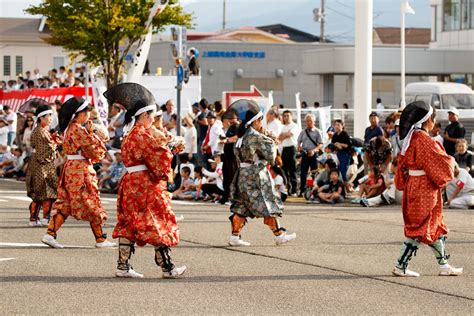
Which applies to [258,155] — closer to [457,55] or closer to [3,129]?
[3,129]

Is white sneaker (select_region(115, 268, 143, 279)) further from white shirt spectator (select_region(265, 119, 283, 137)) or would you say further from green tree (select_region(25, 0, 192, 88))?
green tree (select_region(25, 0, 192, 88))

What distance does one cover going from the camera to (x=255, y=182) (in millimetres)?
14141

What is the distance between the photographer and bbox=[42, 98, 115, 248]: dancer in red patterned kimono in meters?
14.1

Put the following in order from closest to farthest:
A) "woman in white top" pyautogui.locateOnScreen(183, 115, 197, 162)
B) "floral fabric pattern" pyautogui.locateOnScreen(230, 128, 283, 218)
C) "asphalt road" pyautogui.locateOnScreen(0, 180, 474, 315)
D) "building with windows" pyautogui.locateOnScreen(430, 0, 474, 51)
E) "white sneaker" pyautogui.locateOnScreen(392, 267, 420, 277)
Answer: "asphalt road" pyautogui.locateOnScreen(0, 180, 474, 315), "white sneaker" pyautogui.locateOnScreen(392, 267, 420, 277), "floral fabric pattern" pyautogui.locateOnScreen(230, 128, 283, 218), "woman in white top" pyautogui.locateOnScreen(183, 115, 197, 162), "building with windows" pyautogui.locateOnScreen(430, 0, 474, 51)

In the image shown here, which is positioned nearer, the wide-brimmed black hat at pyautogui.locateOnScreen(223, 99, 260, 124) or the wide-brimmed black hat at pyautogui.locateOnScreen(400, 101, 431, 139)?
the wide-brimmed black hat at pyautogui.locateOnScreen(400, 101, 431, 139)

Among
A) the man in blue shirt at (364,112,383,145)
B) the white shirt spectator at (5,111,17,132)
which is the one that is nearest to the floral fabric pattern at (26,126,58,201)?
the man in blue shirt at (364,112,383,145)

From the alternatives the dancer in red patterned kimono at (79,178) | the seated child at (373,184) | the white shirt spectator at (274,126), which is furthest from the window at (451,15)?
the dancer in red patterned kimono at (79,178)

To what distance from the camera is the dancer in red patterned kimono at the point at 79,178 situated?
14.1m

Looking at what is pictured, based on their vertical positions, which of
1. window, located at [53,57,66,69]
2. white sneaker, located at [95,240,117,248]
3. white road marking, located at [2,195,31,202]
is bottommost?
white road marking, located at [2,195,31,202]

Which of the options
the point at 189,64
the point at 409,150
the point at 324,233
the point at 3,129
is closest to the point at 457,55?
the point at 189,64

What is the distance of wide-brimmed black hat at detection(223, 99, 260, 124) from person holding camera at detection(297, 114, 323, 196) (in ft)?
26.5

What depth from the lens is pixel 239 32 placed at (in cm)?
8600

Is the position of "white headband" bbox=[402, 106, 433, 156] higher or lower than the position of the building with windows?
lower

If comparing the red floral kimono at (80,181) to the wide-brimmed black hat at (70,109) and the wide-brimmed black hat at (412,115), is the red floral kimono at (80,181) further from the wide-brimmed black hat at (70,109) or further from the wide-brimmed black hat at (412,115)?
the wide-brimmed black hat at (412,115)
